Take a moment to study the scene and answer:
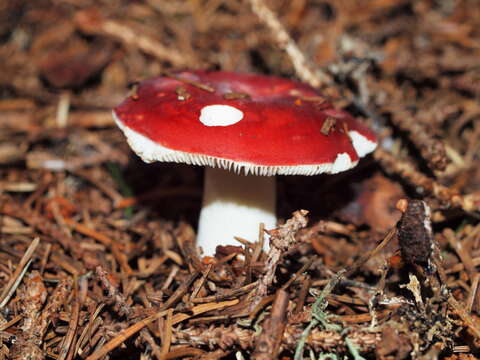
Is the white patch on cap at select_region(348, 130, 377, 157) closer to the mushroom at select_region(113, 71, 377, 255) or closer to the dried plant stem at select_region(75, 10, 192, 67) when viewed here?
the mushroom at select_region(113, 71, 377, 255)

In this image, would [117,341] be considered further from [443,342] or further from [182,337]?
[443,342]

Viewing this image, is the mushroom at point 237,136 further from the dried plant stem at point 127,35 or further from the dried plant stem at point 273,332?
the dried plant stem at point 127,35

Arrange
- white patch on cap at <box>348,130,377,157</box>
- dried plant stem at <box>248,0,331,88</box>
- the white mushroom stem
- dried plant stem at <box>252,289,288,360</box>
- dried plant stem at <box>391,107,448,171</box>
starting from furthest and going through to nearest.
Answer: dried plant stem at <box>248,0,331,88</box>, dried plant stem at <box>391,107,448,171</box>, the white mushroom stem, white patch on cap at <box>348,130,377,157</box>, dried plant stem at <box>252,289,288,360</box>

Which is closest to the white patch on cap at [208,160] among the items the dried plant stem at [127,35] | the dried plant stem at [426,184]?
the dried plant stem at [426,184]

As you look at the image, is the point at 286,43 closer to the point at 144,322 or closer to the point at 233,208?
the point at 233,208

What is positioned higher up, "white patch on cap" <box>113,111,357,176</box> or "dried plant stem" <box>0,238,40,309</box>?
"white patch on cap" <box>113,111,357,176</box>

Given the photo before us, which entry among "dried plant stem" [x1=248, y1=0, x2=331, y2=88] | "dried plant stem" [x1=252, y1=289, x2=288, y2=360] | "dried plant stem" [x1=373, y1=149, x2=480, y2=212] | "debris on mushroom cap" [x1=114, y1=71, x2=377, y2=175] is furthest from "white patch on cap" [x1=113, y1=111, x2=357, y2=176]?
"dried plant stem" [x1=248, y1=0, x2=331, y2=88]

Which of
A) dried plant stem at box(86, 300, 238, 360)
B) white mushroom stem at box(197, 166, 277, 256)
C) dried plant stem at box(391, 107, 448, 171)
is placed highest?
dried plant stem at box(391, 107, 448, 171)
